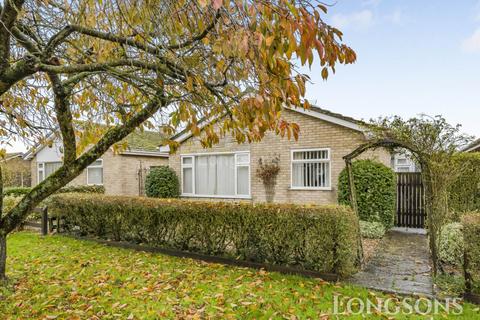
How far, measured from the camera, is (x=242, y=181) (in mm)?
13445

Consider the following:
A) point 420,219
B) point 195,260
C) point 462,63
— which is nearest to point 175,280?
point 195,260

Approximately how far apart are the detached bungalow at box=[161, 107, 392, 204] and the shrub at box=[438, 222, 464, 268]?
167 inches

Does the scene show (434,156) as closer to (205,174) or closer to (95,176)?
(205,174)

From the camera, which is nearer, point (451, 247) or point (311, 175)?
point (451, 247)

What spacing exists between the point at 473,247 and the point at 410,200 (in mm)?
7070

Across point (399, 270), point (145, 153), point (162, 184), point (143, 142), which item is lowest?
point (399, 270)

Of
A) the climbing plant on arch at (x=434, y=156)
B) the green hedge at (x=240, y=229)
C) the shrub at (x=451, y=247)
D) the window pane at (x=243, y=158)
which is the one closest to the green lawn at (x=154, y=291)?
the green hedge at (x=240, y=229)

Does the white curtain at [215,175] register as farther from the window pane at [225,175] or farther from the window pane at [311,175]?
the window pane at [311,175]

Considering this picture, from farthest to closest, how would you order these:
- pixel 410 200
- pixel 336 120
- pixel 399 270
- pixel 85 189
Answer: pixel 85 189 < pixel 336 120 < pixel 410 200 < pixel 399 270

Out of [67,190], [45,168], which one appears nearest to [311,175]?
[67,190]

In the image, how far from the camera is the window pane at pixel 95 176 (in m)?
17.7

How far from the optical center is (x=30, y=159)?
2095 cm

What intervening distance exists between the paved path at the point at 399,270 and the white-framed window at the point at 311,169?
354 cm

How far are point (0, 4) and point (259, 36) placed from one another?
3.57 metres
